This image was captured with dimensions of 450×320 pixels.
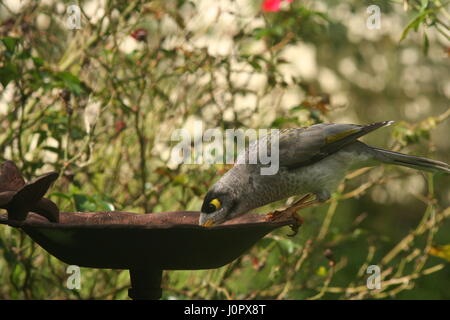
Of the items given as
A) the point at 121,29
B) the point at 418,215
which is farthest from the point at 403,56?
the point at 121,29

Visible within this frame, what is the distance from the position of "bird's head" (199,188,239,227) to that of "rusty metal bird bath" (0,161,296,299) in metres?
0.19

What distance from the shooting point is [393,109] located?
7512mm

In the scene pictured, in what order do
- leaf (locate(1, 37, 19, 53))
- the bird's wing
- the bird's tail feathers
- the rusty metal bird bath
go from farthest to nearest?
the bird's tail feathers → the bird's wing → leaf (locate(1, 37, 19, 53)) → the rusty metal bird bath

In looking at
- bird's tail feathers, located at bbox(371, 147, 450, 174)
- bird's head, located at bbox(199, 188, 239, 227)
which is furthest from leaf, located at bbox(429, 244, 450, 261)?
bird's head, located at bbox(199, 188, 239, 227)

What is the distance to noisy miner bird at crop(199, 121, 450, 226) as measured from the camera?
308 cm

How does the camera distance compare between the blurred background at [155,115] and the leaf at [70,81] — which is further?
the blurred background at [155,115]

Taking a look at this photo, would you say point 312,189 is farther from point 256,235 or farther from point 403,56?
point 403,56

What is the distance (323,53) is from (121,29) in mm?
3950

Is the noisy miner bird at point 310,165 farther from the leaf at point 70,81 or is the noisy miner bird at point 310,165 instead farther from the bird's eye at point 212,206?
the leaf at point 70,81

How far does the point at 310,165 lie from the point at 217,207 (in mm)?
765

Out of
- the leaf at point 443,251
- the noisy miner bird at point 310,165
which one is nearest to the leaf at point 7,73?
the noisy miner bird at point 310,165

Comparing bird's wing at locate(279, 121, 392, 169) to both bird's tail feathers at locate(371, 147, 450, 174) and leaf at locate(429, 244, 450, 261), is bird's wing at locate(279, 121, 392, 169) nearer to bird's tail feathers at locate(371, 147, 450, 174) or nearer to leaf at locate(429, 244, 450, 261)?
bird's tail feathers at locate(371, 147, 450, 174)

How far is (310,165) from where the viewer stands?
131 inches

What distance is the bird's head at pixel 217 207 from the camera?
8.94ft
